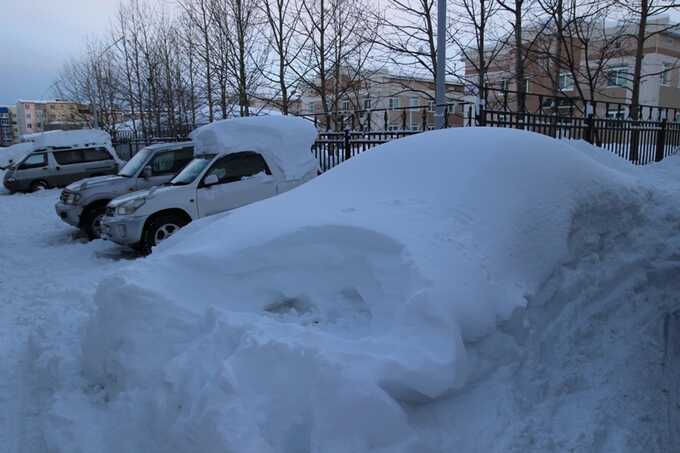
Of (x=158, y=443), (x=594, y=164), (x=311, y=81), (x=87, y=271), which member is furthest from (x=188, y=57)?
(x=158, y=443)

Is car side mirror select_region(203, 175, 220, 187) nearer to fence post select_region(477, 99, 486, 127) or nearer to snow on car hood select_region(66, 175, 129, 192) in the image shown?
snow on car hood select_region(66, 175, 129, 192)

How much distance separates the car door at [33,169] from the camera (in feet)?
58.2

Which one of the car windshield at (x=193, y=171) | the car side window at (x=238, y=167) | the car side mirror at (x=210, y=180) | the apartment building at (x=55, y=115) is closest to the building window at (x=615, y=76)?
the car side window at (x=238, y=167)

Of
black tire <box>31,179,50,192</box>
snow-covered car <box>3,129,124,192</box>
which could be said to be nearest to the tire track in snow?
snow-covered car <box>3,129,124,192</box>

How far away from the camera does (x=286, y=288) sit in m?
3.47

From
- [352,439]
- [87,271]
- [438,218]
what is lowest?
[87,271]

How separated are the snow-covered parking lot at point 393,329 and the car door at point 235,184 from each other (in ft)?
11.9

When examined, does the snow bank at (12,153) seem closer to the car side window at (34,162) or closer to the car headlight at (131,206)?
the car side window at (34,162)

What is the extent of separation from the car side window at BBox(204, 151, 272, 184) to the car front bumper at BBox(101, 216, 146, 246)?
1.39 meters

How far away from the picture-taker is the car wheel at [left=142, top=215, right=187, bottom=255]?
8273 mm

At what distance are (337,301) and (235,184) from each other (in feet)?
19.2

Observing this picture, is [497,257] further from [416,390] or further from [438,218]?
[416,390]

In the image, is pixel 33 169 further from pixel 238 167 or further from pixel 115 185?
pixel 238 167

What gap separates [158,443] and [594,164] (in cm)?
457
